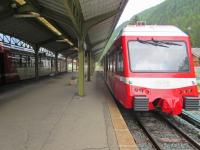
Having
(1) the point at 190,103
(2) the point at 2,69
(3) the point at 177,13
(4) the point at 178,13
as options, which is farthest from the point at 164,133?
(3) the point at 177,13

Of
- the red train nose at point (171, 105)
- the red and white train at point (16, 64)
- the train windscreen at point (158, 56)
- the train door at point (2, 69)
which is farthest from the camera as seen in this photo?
the red and white train at point (16, 64)

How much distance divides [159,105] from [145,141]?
163cm

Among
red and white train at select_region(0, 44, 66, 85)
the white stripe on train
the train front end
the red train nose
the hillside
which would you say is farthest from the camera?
the hillside

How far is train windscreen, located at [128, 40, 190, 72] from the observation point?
10.2m

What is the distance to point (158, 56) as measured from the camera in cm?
1028

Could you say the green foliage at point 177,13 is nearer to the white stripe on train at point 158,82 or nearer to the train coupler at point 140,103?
the white stripe on train at point 158,82

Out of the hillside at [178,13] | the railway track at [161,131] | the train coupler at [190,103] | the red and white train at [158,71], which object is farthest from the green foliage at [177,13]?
the train coupler at [190,103]

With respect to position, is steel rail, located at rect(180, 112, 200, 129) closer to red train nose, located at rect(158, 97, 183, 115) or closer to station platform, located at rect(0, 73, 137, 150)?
red train nose, located at rect(158, 97, 183, 115)

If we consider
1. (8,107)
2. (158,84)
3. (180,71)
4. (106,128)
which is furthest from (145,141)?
(8,107)

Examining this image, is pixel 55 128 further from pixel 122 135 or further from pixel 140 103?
pixel 140 103

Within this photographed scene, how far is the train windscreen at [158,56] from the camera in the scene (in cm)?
1020

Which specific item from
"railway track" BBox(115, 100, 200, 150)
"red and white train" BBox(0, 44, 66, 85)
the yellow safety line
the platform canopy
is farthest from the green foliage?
the yellow safety line

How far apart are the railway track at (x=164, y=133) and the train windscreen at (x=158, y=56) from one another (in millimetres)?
1637

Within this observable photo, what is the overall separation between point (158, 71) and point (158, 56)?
1.50ft
